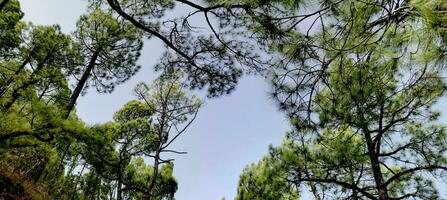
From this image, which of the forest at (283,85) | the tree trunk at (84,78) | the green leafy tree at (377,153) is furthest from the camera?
the tree trunk at (84,78)

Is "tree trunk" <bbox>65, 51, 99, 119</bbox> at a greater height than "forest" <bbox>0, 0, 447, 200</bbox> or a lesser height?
greater

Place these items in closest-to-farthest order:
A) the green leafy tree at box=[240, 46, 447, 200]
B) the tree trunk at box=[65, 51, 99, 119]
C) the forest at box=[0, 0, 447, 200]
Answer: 1. the forest at box=[0, 0, 447, 200]
2. the green leafy tree at box=[240, 46, 447, 200]
3. the tree trunk at box=[65, 51, 99, 119]

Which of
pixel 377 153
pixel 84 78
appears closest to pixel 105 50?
pixel 84 78

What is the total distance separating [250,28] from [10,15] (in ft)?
27.9

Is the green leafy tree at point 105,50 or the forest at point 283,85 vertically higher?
the green leafy tree at point 105,50

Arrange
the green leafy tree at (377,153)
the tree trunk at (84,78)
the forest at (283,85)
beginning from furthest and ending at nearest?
the tree trunk at (84,78)
the green leafy tree at (377,153)
the forest at (283,85)

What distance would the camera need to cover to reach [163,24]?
443cm

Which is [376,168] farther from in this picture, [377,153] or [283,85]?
[283,85]

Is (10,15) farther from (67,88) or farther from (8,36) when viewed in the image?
(67,88)

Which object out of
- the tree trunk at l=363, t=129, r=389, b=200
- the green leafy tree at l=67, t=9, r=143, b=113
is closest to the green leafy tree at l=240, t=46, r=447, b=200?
the tree trunk at l=363, t=129, r=389, b=200

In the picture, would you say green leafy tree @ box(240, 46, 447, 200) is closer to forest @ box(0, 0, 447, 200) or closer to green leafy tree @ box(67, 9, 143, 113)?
forest @ box(0, 0, 447, 200)

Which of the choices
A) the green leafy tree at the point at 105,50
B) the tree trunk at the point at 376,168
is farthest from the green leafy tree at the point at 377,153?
the green leafy tree at the point at 105,50

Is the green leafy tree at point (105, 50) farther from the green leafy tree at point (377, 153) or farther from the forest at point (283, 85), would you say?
the green leafy tree at point (377, 153)

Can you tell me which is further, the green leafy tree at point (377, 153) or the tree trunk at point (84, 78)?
the tree trunk at point (84, 78)
